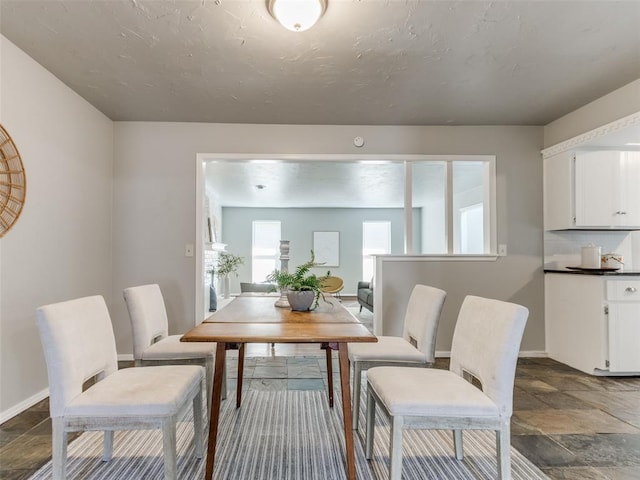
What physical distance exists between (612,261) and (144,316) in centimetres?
387

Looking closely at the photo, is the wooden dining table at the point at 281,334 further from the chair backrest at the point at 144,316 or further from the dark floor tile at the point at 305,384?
the dark floor tile at the point at 305,384

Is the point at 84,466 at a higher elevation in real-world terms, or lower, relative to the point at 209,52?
lower

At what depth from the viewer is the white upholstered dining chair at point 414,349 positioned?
1.99 m

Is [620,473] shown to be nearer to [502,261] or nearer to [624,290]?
[624,290]

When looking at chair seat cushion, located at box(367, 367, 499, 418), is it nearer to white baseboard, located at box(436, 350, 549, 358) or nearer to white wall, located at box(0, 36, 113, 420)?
white baseboard, located at box(436, 350, 549, 358)

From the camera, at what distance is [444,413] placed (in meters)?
1.38

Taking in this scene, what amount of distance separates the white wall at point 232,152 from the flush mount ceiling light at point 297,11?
172 cm

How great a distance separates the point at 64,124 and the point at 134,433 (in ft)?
7.28

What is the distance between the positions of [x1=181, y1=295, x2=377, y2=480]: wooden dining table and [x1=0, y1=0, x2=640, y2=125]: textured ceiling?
1558mm

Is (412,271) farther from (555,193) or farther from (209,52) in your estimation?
(209,52)

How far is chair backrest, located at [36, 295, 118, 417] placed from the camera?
1346 millimetres

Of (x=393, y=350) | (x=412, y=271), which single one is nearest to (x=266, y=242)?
(x=412, y=271)

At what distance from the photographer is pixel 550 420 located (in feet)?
7.30

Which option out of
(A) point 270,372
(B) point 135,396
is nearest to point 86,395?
(B) point 135,396
